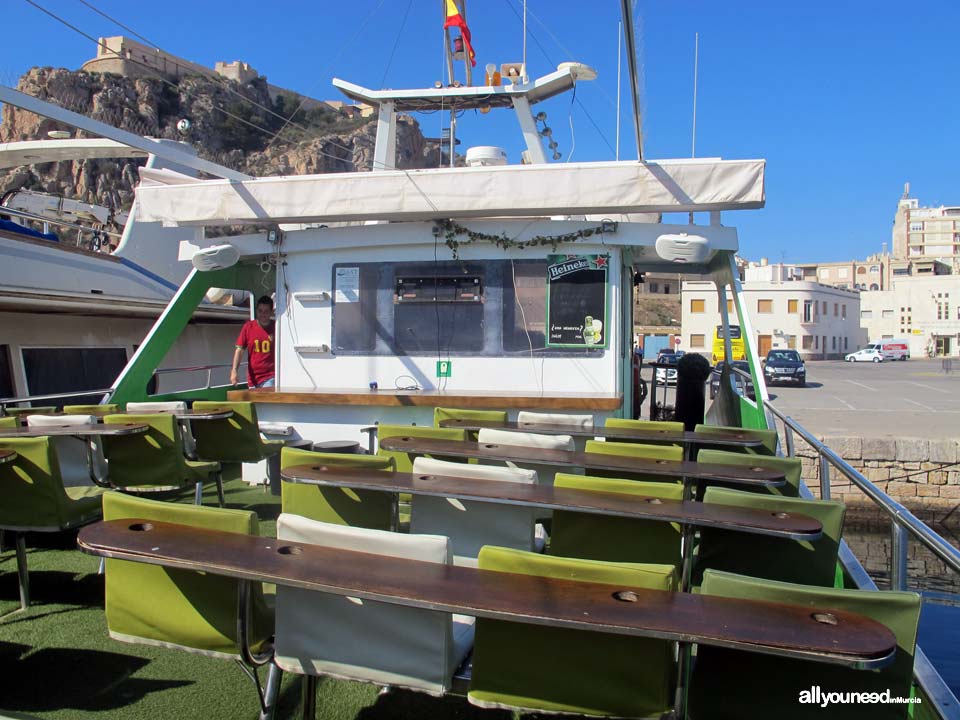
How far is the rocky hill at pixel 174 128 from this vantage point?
237ft

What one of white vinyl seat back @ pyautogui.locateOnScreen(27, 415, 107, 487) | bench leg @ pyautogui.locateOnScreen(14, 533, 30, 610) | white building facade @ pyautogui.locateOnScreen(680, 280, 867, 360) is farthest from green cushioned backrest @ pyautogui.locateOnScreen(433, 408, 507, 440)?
white building facade @ pyautogui.locateOnScreen(680, 280, 867, 360)

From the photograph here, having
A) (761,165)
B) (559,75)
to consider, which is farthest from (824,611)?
(559,75)

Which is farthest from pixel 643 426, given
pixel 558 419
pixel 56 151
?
pixel 56 151

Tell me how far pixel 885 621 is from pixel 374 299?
Result: 5.61 m

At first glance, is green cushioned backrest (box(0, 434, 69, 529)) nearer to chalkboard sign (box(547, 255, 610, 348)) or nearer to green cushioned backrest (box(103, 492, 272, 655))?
green cushioned backrest (box(103, 492, 272, 655))

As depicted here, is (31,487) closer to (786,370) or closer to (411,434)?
(411,434)

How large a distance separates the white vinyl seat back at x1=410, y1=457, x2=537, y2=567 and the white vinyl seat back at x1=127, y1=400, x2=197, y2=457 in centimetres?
287

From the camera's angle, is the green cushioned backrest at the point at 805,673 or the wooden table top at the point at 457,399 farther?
the wooden table top at the point at 457,399

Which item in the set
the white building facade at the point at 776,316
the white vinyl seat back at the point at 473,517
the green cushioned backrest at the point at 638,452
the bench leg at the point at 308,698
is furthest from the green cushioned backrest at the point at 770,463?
the white building facade at the point at 776,316

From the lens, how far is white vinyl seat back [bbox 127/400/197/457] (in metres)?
5.54

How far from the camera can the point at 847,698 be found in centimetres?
197

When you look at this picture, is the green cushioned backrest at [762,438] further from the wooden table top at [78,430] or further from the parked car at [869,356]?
the parked car at [869,356]

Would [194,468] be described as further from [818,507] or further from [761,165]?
[761,165]

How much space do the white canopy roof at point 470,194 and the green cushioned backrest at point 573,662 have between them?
4413 millimetres
